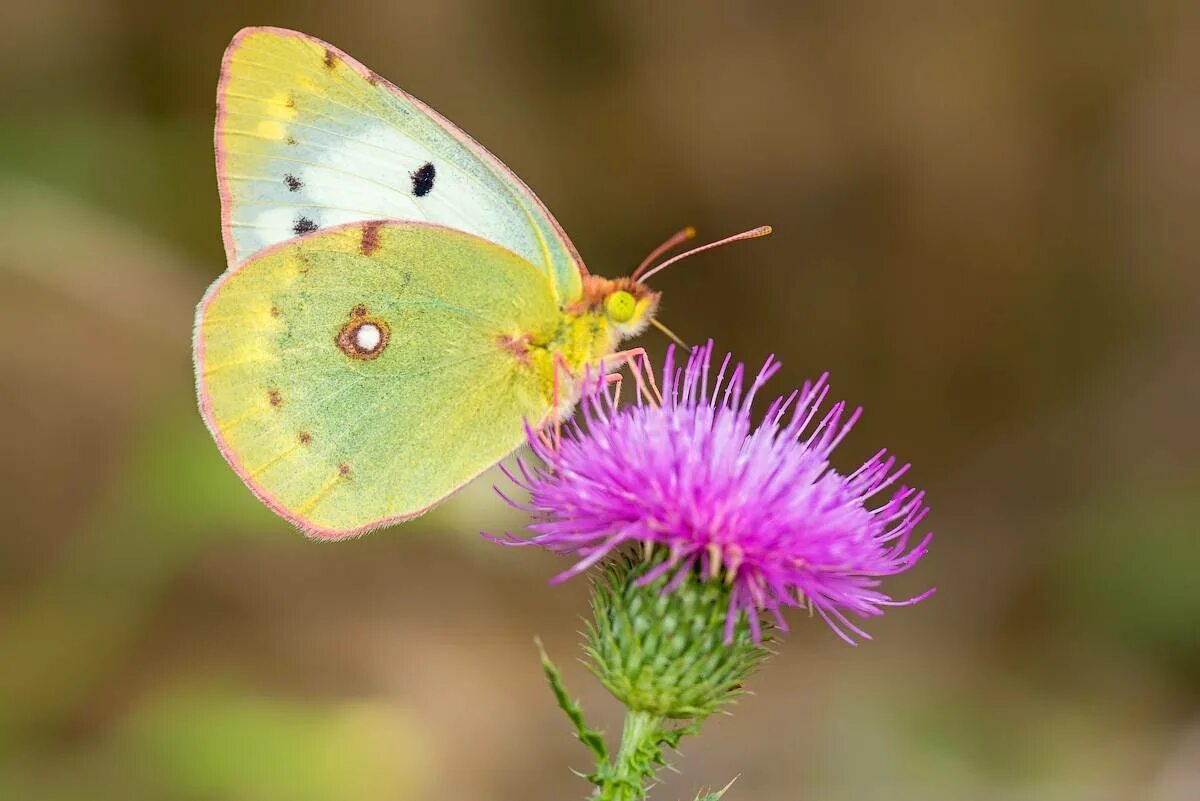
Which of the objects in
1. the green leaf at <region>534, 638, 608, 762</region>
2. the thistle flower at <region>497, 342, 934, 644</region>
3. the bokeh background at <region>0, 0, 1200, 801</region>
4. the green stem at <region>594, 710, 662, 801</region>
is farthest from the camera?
the bokeh background at <region>0, 0, 1200, 801</region>

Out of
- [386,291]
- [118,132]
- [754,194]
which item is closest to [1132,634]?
[754,194]

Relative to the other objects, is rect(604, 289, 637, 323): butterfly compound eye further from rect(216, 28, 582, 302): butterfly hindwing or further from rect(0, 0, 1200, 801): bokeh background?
rect(0, 0, 1200, 801): bokeh background

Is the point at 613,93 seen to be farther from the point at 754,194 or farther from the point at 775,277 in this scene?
the point at 775,277

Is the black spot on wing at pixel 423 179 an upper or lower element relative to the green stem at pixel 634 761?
upper

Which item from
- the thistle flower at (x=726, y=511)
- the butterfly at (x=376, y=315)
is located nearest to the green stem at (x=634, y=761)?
the thistle flower at (x=726, y=511)

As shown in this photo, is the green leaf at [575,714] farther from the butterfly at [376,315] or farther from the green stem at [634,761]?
the butterfly at [376,315]

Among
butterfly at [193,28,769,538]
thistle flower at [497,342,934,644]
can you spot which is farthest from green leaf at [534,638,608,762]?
butterfly at [193,28,769,538]
